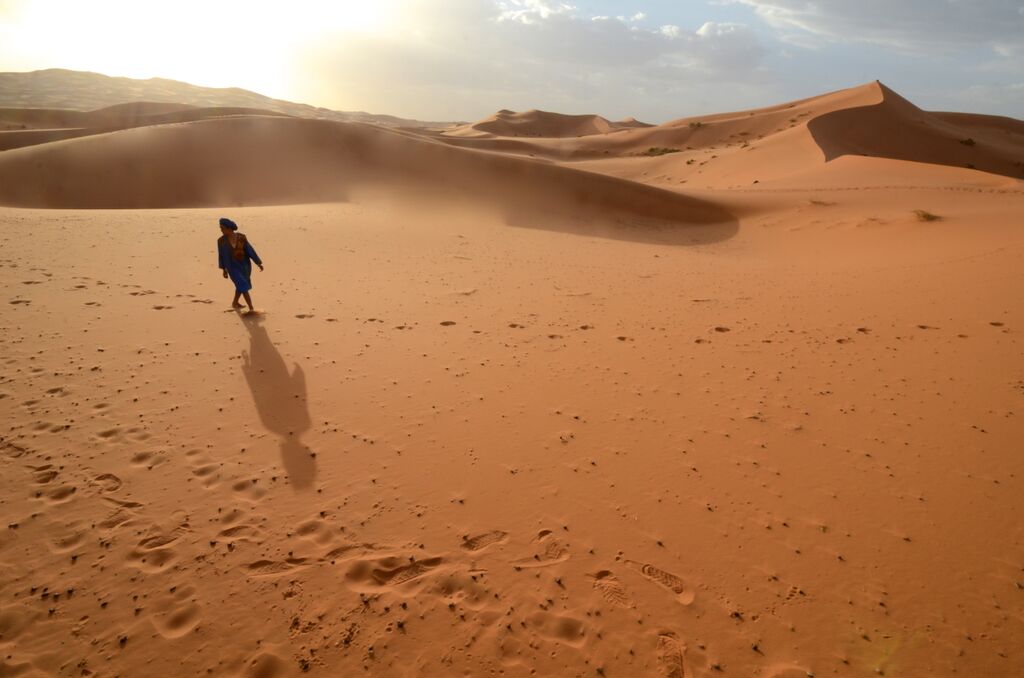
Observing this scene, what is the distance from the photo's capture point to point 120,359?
510 cm

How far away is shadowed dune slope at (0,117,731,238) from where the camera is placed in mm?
14953

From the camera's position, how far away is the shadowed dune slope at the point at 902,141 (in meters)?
26.8

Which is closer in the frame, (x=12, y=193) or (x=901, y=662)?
(x=901, y=662)

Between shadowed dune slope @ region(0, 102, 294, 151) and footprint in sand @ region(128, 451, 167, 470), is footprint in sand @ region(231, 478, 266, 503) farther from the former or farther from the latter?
shadowed dune slope @ region(0, 102, 294, 151)

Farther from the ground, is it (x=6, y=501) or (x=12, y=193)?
(x=12, y=193)

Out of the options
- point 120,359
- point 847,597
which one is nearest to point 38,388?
point 120,359

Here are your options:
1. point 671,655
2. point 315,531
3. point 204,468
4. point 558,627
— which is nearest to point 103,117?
point 204,468

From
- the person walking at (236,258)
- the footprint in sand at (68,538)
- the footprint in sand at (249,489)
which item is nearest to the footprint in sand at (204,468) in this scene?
the footprint in sand at (249,489)

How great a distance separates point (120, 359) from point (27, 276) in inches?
143

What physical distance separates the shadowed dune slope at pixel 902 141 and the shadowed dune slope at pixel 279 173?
1579 cm

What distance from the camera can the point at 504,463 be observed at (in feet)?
12.8

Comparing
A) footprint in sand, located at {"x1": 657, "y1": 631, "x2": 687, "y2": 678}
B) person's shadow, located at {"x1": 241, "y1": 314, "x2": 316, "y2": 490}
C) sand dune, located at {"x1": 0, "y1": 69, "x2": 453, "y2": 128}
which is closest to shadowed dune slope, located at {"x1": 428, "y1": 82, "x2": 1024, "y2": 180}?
person's shadow, located at {"x1": 241, "y1": 314, "x2": 316, "y2": 490}

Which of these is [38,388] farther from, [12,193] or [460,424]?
[12,193]

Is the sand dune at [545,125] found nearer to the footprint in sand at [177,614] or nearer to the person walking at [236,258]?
the person walking at [236,258]
